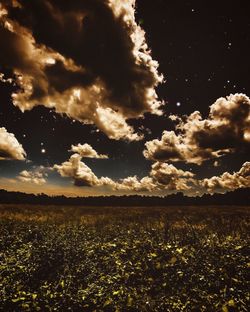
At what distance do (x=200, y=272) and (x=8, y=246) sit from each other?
10.8 m

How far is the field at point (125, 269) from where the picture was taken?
9.34m

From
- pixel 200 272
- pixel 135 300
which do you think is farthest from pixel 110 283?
pixel 200 272

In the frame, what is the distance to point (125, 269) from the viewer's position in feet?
37.7

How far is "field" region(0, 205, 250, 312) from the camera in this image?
368 inches

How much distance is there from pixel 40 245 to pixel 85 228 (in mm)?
3904

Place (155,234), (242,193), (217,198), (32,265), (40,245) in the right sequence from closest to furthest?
(32,265) → (40,245) → (155,234) → (217,198) → (242,193)

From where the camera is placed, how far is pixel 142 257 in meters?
12.4

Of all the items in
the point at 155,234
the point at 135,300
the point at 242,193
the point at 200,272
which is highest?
the point at 242,193

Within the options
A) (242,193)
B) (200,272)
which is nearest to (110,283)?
(200,272)

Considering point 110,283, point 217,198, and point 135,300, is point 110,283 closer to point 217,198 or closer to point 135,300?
point 135,300

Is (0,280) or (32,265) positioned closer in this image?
(0,280)

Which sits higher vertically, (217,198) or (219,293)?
(217,198)

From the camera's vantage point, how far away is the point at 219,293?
9562 mm

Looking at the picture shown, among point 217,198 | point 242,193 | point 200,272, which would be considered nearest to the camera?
point 200,272
